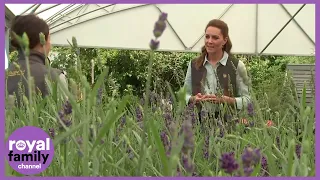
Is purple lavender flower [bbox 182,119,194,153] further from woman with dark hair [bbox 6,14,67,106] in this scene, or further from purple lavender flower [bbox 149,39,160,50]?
woman with dark hair [bbox 6,14,67,106]

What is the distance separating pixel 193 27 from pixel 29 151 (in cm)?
375

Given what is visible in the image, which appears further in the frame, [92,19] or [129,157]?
[92,19]

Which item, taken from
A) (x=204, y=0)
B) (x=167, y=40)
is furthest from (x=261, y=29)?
(x=204, y=0)

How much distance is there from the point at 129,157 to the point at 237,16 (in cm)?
282

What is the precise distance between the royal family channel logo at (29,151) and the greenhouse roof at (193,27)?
2.49 metres

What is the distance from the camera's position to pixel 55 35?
3.19 metres

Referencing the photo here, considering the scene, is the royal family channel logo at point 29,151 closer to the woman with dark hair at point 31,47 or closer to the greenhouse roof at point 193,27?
the woman with dark hair at point 31,47

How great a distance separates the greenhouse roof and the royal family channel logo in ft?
8.16

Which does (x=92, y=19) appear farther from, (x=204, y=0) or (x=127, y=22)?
(x=204, y=0)

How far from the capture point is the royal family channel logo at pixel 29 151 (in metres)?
0.38

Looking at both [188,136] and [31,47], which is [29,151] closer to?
[188,136]

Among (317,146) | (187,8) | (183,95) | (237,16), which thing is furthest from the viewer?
(187,8)

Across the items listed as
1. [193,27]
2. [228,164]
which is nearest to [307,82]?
[228,164]

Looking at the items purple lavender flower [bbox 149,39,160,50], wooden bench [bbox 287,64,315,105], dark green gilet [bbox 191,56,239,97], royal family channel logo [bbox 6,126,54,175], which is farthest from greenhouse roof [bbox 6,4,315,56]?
purple lavender flower [bbox 149,39,160,50]
